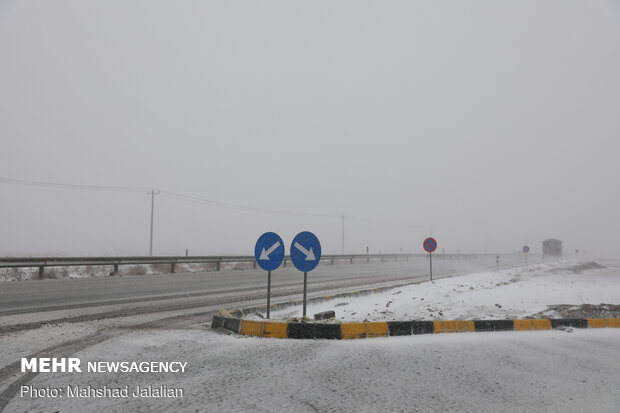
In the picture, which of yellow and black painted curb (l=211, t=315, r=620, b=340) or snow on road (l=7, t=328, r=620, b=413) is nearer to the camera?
snow on road (l=7, t=328, r=620, b=413)

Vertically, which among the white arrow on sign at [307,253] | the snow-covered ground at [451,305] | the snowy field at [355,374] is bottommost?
the snow-covered ground at [451,305]

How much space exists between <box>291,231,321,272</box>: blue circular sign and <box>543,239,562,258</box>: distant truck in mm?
76016

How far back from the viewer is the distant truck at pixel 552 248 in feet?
232

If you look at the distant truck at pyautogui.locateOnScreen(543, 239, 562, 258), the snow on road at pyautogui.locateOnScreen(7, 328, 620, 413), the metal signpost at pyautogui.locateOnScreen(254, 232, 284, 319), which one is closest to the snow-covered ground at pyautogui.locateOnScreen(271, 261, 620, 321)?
the metal signpost at pyautogui.locateOnScreen(254, 232, 284, 319)

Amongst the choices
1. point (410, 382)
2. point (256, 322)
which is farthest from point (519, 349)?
point (256, 322)

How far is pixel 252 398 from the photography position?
327 centimetres

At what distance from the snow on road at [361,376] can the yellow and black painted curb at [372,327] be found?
A: 30cm

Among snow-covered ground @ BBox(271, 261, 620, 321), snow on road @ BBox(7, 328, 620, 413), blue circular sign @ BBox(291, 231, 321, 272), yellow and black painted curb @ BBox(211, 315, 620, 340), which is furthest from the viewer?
snow-covered ground @ BBox(271, 261, 620, 321)

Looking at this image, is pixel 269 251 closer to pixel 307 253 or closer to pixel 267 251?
pixel 267 251

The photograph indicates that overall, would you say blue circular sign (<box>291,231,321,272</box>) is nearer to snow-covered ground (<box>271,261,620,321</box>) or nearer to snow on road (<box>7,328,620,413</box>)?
snow-covered ground (<box>271,261,620,321</box>)

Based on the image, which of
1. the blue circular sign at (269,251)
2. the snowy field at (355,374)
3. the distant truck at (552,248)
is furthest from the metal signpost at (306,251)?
the distant truck at (552,248)

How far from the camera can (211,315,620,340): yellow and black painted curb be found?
5750 mm

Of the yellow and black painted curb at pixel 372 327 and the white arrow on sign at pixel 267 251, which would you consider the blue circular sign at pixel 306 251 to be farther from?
the yellow and black painted curb at pixel 372 327

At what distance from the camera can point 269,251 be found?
7.59m
